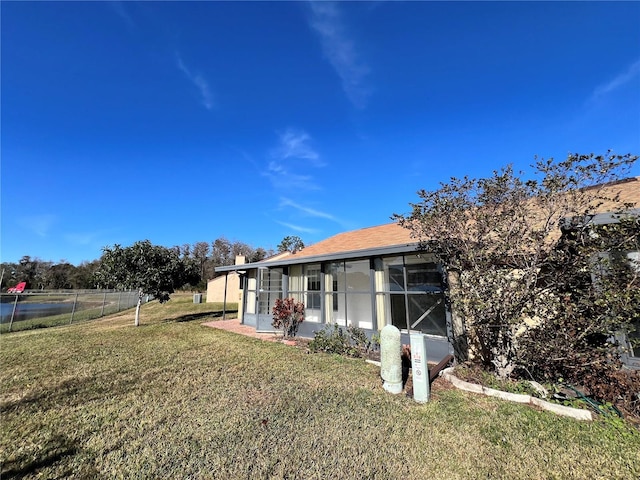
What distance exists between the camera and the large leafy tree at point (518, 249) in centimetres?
441

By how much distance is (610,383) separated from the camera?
4.27 m

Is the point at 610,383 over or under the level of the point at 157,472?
over

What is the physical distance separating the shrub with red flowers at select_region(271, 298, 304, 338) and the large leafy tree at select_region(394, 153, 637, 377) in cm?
590

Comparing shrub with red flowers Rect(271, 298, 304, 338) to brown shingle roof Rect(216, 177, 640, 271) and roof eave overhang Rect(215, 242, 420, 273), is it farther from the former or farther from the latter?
brown shingle roof Rect(216, 177, 640, 271)

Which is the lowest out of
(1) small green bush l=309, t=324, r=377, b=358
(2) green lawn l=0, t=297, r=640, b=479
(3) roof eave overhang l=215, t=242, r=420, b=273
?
(2) green lawn l=0, t=297, r=640, b=479

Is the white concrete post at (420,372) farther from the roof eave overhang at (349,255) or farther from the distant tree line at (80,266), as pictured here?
the distant tree line at (80,266)

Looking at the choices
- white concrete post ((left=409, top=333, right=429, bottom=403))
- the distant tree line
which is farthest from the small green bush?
the distant tree line

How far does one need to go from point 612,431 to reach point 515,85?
→ 11.5 m

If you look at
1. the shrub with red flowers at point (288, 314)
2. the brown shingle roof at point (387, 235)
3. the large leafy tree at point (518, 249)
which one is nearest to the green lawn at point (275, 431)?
the large leafy tree at point (518, 249)

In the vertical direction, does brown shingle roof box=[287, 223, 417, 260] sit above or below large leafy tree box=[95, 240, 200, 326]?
above

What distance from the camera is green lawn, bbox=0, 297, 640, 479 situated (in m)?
2.78

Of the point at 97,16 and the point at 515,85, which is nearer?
the point at 97,16

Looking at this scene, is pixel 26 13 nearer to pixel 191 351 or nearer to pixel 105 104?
pixel 105 104

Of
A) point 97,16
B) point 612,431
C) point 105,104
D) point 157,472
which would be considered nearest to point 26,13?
point 97,16
